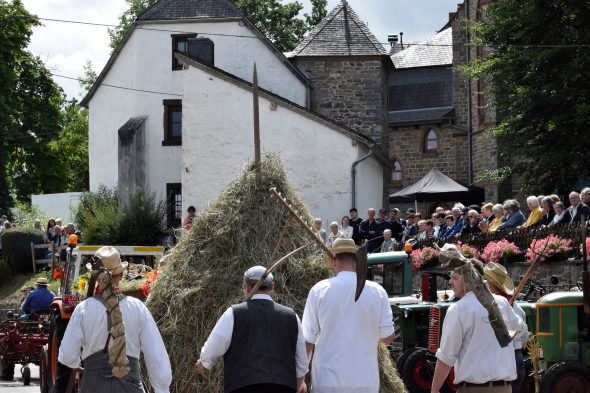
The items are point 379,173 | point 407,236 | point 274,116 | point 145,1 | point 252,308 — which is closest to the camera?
point 252,308

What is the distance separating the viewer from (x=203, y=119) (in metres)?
36.5

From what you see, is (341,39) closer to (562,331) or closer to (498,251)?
(498,251)

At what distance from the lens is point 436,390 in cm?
828

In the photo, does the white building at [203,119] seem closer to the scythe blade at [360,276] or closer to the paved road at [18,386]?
the paved road at [18,386]

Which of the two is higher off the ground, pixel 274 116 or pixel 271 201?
pixel 274 116

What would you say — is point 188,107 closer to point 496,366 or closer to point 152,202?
point 152,202

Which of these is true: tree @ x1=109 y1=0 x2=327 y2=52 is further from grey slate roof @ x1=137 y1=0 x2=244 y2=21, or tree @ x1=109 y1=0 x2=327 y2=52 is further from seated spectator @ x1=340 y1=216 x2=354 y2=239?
seated spectator @ x1=340 y1=216 x2=354 y2=239

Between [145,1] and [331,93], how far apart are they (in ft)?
64.7

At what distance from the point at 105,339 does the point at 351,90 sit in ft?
120

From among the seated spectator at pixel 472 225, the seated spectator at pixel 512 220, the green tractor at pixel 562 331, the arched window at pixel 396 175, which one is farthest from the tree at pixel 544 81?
the arched window at pixel 396 175

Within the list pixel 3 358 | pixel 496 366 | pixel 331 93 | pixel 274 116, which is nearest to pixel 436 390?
pixel 496 366

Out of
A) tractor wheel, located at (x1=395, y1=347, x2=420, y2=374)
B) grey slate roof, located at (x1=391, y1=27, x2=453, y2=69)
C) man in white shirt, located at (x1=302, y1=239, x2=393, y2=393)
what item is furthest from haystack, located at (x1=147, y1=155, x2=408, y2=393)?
grey slate roof, located at (x1=391, y1=27, x2=453, y2=69)

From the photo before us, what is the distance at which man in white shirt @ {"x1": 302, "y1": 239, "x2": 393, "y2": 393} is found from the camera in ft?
26.1

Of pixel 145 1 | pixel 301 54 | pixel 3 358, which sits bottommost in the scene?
pixel 3 358
